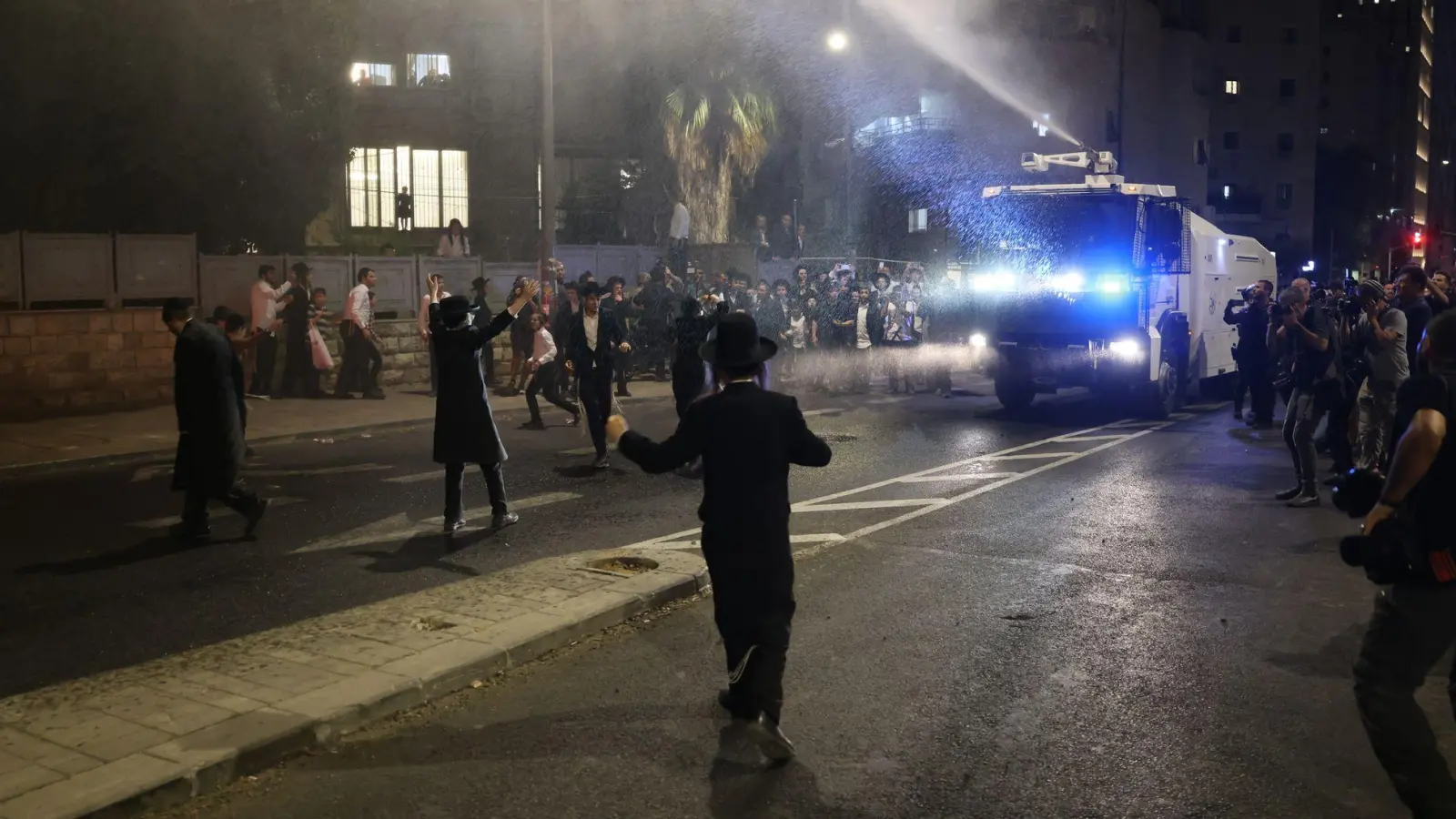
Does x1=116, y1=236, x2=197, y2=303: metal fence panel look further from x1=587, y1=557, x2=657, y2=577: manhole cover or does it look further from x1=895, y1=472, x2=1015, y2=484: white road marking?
x1=587, y1=557, x2=657, y2=577: manhole cover

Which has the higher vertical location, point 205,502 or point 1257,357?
point 1257,357

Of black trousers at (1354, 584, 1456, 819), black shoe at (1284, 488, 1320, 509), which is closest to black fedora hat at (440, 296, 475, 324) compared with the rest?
black trousers at (1354, 584, 1456, 819)

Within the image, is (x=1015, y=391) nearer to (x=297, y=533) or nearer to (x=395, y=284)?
(x=395, y=284)

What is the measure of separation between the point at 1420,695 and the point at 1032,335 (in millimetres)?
11374

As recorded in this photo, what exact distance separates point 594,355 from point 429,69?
21.2 m

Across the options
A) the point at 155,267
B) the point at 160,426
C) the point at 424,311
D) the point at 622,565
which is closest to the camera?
the point at 622,565

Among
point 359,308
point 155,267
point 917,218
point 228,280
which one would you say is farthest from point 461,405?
point 917,218

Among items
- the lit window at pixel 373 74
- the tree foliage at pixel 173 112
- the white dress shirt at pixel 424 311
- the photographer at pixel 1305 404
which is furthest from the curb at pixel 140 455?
the lit window at pixel 373 74

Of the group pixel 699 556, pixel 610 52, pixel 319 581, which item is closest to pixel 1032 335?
pixel 699 556

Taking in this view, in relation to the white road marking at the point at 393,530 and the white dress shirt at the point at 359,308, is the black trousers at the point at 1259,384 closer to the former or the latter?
the white road marking at the point at 393,530

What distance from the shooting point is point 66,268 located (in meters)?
16.8

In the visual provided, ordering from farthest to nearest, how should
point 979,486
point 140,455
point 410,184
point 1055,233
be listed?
point 410,184, point 1055,233, point 140,455, point 979,486

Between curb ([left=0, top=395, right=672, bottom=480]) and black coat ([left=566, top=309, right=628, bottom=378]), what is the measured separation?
4341 mm

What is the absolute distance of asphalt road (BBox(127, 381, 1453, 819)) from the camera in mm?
4664
